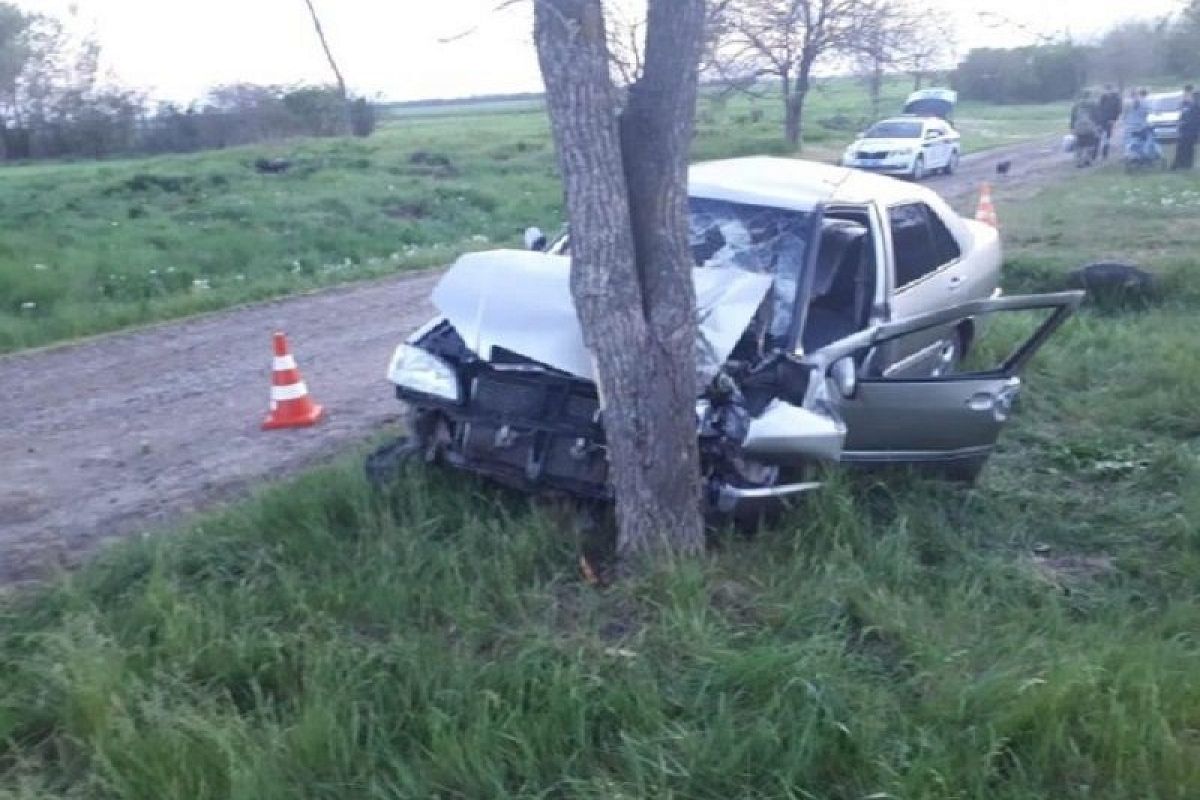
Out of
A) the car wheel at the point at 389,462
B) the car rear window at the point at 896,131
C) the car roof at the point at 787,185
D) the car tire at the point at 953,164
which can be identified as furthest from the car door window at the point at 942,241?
the car tire at the point at 953,164

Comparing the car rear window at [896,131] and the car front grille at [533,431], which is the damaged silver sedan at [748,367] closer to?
the car front grille at [533,431]

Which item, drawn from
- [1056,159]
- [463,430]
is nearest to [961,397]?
[463,430]

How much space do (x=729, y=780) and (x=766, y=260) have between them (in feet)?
11.7

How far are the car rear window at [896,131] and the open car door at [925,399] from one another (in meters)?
24.4

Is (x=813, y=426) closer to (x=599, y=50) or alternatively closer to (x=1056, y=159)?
(x=599, y=50)

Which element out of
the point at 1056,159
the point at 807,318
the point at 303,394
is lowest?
the point at 1056,159

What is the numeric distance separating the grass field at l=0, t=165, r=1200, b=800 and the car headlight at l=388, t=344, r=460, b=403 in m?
0.44

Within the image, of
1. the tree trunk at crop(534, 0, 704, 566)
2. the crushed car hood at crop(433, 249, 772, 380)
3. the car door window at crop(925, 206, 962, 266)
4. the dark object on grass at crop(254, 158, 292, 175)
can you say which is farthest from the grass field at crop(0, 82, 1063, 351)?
the tree trunk at crop(534, 0, 704, 566)

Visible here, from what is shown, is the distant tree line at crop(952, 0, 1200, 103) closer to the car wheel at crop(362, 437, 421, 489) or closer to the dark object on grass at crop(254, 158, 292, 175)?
the dark object on grass at crop(254, 158, 292, 175)

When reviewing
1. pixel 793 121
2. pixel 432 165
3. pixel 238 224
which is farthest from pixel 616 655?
pixel 793 121

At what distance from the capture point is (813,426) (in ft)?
19.2

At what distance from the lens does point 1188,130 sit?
25.1 metres

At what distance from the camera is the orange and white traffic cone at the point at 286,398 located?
876 cm

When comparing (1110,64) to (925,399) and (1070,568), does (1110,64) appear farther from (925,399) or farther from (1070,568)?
(1070,568)
